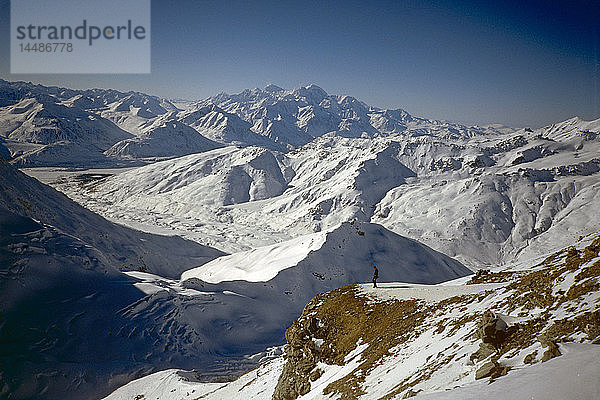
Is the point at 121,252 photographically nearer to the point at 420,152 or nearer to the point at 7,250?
the point at 7,250

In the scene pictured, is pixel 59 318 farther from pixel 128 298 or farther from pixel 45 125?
pixel 45 125

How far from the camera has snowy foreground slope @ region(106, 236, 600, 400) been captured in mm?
6508

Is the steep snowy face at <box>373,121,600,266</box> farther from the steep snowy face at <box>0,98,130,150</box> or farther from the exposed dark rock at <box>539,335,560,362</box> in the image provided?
the steep snowy face at <box>0,98,130,150</box>

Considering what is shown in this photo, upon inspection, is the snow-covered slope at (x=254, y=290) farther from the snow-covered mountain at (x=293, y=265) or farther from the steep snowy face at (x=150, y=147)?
the steep snowy face at (x=150, y=147)

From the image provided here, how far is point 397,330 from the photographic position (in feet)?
42.9

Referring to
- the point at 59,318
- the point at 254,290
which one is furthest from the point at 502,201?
the point at 59,318

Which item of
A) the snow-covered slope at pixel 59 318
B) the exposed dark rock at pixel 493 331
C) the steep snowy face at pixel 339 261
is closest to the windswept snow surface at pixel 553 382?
the exposed dark rock at pixel 493 331

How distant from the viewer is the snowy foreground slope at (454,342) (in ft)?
21.4

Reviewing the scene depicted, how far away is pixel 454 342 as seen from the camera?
10086mm

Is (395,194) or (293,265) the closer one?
(293,265)

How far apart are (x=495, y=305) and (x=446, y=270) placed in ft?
115

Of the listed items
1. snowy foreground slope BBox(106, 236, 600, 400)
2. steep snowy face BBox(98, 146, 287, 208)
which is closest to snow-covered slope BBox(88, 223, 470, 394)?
snowy foreground slope BBox(106, 236, 600, 400)

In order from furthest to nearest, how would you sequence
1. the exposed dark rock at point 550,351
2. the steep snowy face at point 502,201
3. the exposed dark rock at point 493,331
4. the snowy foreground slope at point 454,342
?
the steep snowy face at point 502,201 < the exposed dark rock at point 493,331 < the exposed dark rock at point 550,351 < the snowy foreground slope at point 454,342

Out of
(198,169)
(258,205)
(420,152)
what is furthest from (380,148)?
(198,169)
